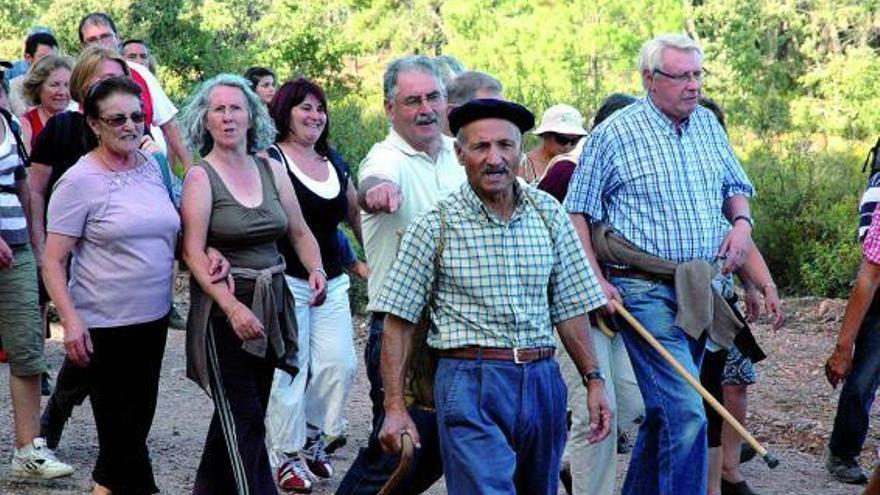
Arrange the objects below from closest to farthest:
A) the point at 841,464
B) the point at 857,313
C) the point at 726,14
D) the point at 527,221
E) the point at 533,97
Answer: the point at 527,221 < the point at 857,313 < the point at 841,464 < the point at 533,97 < the point at 726,14

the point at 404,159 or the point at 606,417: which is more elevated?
the point at 404,159

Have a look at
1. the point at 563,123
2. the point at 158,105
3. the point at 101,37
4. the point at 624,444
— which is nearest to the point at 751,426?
the point at 624,444

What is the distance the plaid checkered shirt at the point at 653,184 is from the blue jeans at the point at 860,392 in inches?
80.4

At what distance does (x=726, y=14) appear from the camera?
39.0 metres

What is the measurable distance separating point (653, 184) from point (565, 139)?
6.17ft

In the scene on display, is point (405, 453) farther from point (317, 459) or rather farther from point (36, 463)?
point (36, 463)

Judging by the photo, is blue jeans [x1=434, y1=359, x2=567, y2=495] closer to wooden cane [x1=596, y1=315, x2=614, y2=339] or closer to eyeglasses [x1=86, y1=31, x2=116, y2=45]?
wooden cane [x1=596, y1=315, x2=614, y2=339]

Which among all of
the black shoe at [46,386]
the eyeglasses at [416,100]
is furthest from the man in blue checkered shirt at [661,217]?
the black shoe at [46,386]

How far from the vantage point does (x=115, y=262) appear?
21.3ft

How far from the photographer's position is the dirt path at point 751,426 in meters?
8.08

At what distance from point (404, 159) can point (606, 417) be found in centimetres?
150

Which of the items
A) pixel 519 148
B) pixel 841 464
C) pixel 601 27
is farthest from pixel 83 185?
pixel 601 27

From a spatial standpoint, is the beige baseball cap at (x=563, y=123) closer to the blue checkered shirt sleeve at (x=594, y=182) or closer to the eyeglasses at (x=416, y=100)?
the blue checkered shirt sleeve at (x=594, y=182)

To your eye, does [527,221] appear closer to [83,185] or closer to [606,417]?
[606,417]
